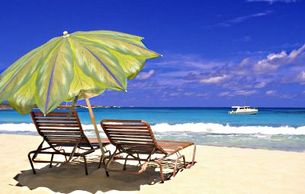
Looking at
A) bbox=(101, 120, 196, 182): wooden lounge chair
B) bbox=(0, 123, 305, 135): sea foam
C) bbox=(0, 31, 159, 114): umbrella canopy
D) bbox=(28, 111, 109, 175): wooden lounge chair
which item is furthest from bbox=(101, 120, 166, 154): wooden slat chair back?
bbox=(0, 123, 305, 135): sea foam

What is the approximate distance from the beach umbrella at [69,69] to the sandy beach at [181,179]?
144 cm

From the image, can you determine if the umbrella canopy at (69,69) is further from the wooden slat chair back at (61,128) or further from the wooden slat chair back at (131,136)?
the wooden slat chair back at (61,128)

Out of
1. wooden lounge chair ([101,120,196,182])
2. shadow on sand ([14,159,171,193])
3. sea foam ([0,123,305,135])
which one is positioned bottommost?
shadow on sand ([14,159,171,193])

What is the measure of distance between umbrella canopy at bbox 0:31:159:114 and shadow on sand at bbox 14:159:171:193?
1.36 meters

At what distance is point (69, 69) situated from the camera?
14.0ft

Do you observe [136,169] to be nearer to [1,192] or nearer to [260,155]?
[1,192]

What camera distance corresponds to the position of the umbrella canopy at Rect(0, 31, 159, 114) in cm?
409

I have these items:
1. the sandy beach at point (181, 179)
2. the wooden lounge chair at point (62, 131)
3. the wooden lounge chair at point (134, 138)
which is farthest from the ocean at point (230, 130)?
the wooden lounge chair at point (62, 131)

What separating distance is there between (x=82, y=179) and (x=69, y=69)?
6.39 ft

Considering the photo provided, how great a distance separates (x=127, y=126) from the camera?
205 inches

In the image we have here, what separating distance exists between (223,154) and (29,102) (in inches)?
200

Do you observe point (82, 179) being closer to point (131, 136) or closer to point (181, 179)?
point (131, 136)

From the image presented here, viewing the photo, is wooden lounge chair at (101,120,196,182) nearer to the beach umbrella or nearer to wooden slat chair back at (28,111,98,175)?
wooden slat chair back at (28,111,98,175)

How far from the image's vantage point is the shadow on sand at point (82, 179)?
16.8 ft
